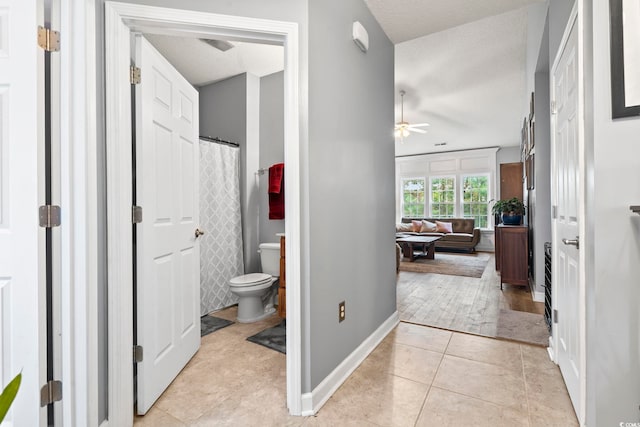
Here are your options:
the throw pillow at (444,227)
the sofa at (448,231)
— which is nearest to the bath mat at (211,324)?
the sofa at (448,231)

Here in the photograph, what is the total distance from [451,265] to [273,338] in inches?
166

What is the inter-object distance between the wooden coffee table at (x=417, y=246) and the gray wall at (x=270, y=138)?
3126 mm

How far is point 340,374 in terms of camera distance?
1.81 metres

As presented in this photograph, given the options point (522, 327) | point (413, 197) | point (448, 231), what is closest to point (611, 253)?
point (522, 327)

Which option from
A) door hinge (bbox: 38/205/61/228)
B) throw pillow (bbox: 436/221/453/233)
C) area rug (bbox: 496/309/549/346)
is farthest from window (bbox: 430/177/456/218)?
door hinge (bbox: 38/205/61/228)

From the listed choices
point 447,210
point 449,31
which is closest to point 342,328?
point 449,31

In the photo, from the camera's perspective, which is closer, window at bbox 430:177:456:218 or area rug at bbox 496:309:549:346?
area rug at bbox 496:309:549:346

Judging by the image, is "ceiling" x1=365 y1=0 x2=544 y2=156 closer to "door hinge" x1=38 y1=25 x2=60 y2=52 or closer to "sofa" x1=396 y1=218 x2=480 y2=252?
"door hinge" x1=38 y1=25 x2=60 y2=52

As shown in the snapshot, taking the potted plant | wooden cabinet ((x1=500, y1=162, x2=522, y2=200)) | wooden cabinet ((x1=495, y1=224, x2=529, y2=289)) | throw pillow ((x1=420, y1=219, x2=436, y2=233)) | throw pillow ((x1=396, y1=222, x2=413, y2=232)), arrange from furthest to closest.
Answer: throw pillow ((x1=396, y1=222, x2=413, y2=232)) < throw pillow ((x1=420, y1=219, x2=436, y2=233)) < wooden cabinet ((x1=500, y1=162, x2=522, y2=200)) < the potted plant < wooden cabinet ((x1=495, y1=224, x2=529, y2=289))

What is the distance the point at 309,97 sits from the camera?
157 cm

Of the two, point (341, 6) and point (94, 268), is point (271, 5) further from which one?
point (94, 268)

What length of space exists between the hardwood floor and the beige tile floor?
0.40 m

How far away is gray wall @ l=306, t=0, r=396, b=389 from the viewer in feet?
5.36

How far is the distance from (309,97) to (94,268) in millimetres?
1285
